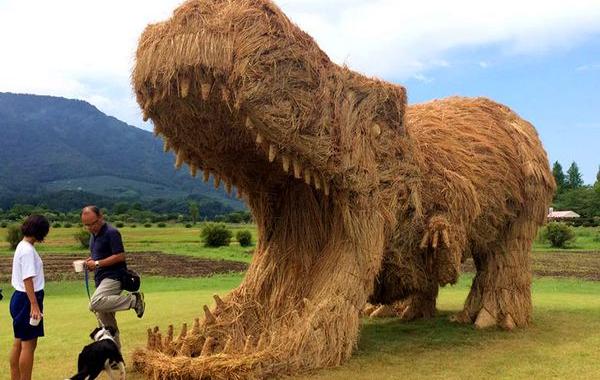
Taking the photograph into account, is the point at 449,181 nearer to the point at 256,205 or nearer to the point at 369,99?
the point at 369,99

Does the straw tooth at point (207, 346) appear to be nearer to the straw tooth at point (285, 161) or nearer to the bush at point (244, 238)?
the straw tooth at point (285, 161)

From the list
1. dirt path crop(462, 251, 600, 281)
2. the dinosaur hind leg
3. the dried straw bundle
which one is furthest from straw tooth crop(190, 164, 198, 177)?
dirt path crop(462, 251, 600, 281)

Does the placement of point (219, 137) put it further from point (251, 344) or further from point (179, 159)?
point (251, 344)

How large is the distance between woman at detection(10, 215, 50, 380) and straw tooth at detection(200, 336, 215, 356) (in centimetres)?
120

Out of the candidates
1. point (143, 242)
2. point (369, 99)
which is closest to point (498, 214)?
point (369, 99)

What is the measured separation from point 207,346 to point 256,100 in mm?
1948

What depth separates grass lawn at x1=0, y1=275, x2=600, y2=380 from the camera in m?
5.36

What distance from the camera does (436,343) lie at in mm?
6660

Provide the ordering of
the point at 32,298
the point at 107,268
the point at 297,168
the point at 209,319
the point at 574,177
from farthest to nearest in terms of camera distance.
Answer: the point at 574,177 → the point at 209,319 → the point at 107,268 → the point at 297,168 → the point at 32,298

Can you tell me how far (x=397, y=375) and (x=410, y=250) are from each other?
1.58 metres

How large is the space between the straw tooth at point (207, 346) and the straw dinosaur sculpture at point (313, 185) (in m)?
0.02

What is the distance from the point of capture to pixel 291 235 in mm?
6340

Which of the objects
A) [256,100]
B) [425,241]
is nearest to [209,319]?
[256,100]

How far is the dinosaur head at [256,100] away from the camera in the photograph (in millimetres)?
4699
